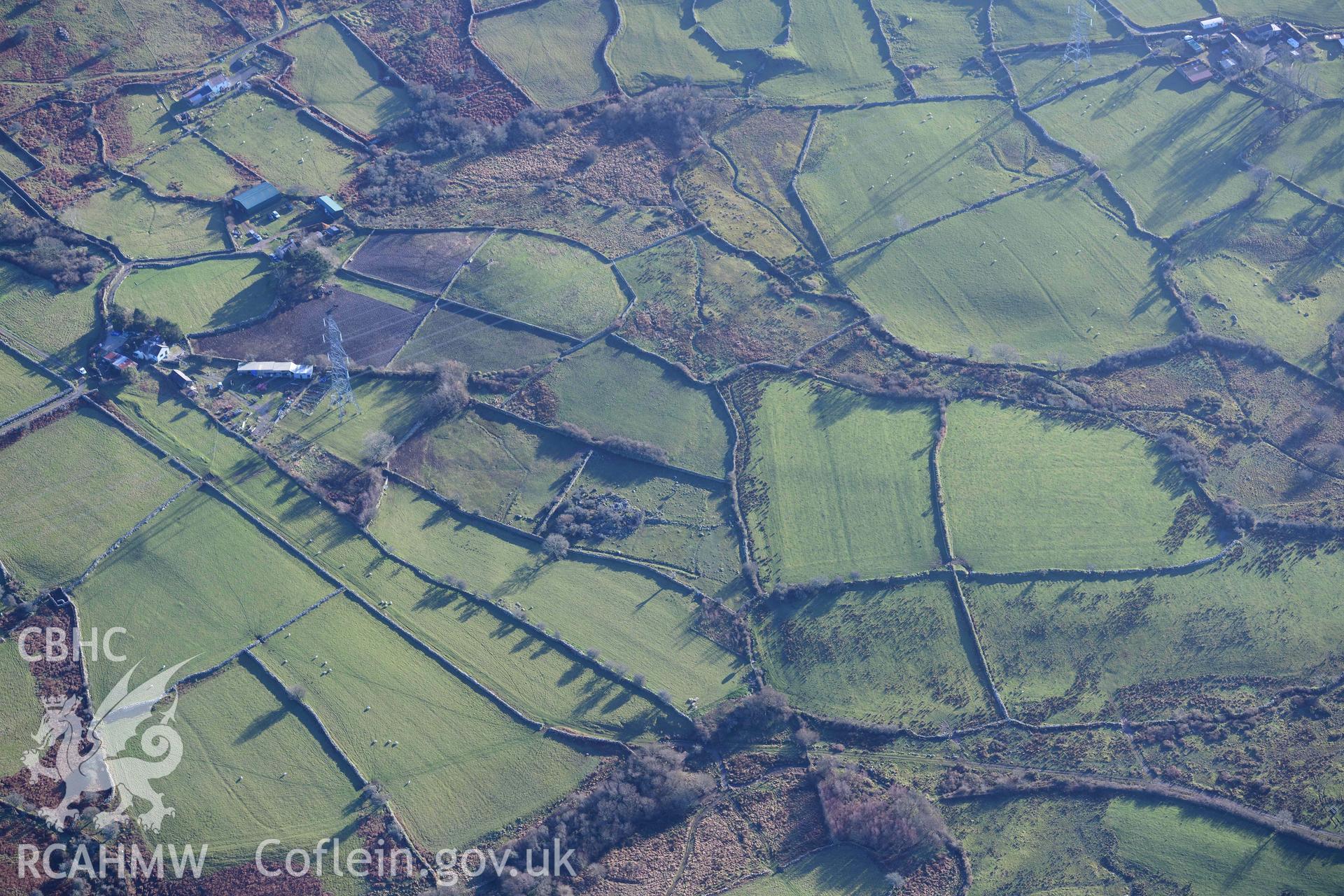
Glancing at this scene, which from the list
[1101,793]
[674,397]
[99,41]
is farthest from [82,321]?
[1101,793]

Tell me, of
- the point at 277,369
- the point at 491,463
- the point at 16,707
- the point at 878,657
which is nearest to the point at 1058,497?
the point at 878,657

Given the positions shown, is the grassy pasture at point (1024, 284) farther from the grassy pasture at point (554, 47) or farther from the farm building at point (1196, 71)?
the grassy pasture at point (554, 47)

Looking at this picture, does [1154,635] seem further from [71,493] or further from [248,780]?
[71,493]

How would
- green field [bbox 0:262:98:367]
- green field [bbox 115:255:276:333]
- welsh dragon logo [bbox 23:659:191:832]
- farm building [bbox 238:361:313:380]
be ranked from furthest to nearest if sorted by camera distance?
green field [bbox 115:255:276:333]
green field [bbox 0:262:98:367]
farm building [bbox 238:361:313:380]
welsh dragon logo [bbox 23:659:191:832]

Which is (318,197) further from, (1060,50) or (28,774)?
(1060,50)

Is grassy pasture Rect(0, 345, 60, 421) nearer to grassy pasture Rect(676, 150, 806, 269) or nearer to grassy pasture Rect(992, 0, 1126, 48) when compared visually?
grassy pasture Rect(676, 150, 806, 269)

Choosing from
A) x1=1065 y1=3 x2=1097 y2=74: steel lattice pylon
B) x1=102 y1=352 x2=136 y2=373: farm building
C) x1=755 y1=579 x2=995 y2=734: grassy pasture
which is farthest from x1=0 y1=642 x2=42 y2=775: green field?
x1=1065 y1=3 x2=1097 y2=74: steel lattice pylon
